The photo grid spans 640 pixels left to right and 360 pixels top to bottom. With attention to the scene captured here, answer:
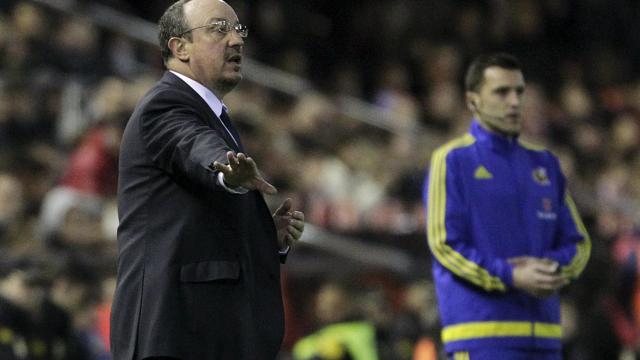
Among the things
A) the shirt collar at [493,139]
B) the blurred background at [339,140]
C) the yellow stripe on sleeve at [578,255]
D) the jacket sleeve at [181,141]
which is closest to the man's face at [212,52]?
the jacket sleeve at [181,141]

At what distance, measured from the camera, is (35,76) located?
14.4m

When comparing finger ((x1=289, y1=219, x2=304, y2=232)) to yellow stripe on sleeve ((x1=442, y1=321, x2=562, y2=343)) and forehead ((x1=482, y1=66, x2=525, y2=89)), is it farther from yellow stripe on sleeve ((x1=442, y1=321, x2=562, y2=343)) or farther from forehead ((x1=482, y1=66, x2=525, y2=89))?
forehead ((x1=482, y1=66, x2=525, y2=89))

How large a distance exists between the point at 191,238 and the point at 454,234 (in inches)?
92.5

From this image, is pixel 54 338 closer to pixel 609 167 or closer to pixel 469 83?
pixel 469 83

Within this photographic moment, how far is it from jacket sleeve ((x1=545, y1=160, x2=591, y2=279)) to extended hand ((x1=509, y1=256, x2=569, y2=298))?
0.85 feet

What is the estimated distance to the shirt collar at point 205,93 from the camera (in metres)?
5.33

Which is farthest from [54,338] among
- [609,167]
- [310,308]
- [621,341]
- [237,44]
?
[609,167]

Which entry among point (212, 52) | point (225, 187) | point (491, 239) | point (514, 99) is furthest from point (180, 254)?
point (514, 99)

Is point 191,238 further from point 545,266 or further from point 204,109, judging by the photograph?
point 545,266

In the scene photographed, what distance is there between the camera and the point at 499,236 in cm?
720

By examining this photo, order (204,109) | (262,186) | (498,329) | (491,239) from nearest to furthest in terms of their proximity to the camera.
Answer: (262,186)
(204,109)
(498,329)
(491,239)

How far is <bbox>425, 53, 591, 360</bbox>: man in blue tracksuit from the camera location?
708cm

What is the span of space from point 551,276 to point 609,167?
972 cm

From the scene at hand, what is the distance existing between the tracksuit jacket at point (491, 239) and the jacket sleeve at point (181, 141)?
230cm
